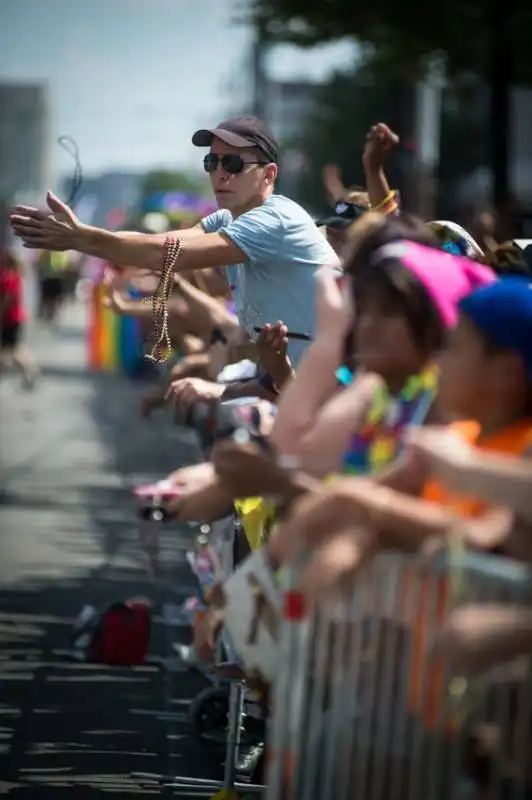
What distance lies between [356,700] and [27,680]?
468 centimetres

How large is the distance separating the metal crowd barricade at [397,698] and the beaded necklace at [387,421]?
0.43 metres

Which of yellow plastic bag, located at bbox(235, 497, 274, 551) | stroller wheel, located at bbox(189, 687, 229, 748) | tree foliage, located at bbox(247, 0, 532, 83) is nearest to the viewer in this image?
yellow plastic bag, located at bbox(235, 497, 274, 551)

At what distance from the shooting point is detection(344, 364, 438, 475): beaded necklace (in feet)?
15.3

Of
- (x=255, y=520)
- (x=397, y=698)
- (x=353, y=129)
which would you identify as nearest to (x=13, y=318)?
(x=255, y=520)

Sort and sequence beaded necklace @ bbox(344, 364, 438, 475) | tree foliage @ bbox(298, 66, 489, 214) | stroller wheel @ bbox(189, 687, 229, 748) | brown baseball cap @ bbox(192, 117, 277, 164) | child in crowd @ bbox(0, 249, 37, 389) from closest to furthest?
beaded necklace @ bbox(344, 364, 438, 475) < brown baseball cap @ bbox(192, 117, 277, 164) < stroller wheel @ bbox(189, 687, 229, 748) < child in crowd @ bbox(0, 249, 37, 389) < tree foliage @ bbox(298, 66, 489, 214)

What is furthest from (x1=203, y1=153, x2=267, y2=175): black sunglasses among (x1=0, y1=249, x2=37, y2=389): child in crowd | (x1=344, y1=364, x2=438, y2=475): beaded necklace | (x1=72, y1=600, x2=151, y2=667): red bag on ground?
(x1=0, y1=249, x2=37, y2=389): child in crowd

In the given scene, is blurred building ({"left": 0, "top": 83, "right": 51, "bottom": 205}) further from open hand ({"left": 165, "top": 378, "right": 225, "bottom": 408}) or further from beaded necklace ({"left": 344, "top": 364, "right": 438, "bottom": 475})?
beaded necklace ({"left": 344, "top": 364, "right": 438, "bottom": 475})

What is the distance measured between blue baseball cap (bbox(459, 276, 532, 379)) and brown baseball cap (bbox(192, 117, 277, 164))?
10.6 ft

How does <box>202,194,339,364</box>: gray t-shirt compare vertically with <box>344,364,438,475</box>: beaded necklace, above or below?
above

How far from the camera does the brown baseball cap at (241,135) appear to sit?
24.5ft

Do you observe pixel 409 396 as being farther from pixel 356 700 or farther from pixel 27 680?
pixel 27 680

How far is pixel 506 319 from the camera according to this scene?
4352 mm

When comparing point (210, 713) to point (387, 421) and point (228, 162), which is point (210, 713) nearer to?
point (228, 162)

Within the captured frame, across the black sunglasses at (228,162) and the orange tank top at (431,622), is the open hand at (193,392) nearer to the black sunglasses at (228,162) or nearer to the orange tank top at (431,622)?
the black sunglasses at (228,162)
